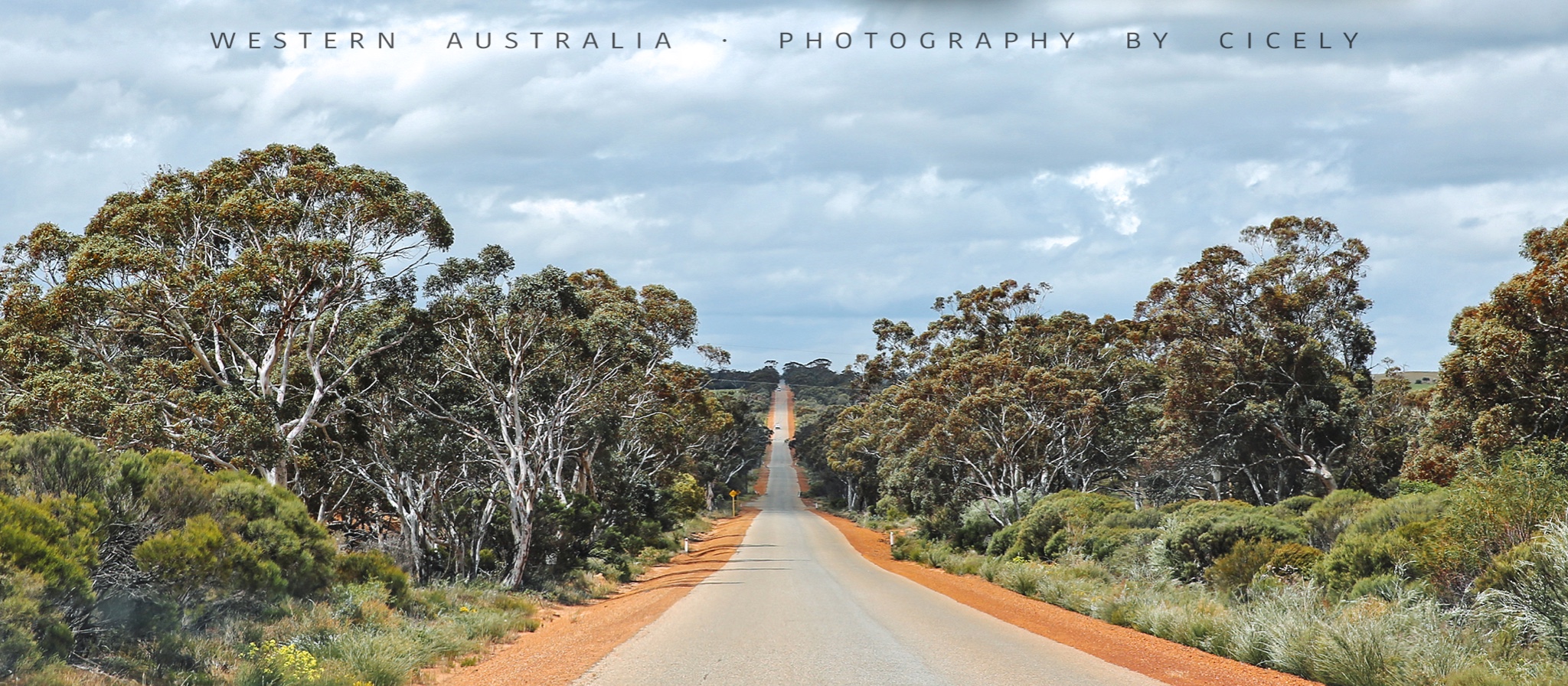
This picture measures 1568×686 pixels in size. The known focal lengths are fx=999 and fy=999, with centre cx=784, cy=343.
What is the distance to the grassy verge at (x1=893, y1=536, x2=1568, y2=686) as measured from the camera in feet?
29.1

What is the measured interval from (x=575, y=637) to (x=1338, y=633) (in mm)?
10148

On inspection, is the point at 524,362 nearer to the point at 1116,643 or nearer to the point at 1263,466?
the point at 1116,643

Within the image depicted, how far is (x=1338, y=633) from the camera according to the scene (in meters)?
10.1

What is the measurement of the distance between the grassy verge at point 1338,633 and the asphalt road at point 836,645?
182 centimetres

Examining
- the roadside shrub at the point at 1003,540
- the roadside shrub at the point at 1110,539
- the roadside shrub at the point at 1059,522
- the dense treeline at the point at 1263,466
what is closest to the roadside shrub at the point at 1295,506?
the dense treeline at the point at 1263,466

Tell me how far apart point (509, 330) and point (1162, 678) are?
18307 millimetres

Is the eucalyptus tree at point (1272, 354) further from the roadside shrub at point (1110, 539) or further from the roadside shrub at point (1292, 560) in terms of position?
the roadside shrub at point (1292, 560)

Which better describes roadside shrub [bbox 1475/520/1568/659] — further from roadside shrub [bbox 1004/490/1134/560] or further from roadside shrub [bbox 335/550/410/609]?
roadside shrub [bbox 1004/490/1134/560]

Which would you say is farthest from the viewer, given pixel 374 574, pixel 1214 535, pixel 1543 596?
pixel 1214 535

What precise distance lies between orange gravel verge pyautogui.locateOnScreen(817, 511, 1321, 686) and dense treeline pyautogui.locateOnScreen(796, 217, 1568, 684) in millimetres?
356

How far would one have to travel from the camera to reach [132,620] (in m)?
8.88

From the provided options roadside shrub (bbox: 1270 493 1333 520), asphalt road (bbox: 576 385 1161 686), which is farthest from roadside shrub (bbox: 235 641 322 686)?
roadside shrub (bbox: 1270 493 1333 520)

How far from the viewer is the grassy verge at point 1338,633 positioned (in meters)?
8.87

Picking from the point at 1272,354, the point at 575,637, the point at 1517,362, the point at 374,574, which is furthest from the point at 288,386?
the point at 1272,354
